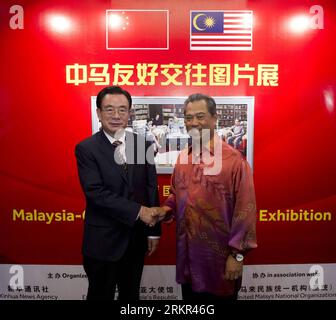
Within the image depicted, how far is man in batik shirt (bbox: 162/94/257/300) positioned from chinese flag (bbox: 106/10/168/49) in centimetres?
87

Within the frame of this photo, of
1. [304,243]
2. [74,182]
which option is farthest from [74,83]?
[304,243]

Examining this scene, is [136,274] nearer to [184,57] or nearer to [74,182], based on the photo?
[74,182]

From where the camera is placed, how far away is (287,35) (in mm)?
2838

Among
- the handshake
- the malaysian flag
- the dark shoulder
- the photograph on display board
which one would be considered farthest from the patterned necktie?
the malaysian flag

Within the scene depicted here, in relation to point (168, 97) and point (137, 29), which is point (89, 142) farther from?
point (137, 29)

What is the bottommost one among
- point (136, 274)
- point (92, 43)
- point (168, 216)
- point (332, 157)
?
point (136, 274)

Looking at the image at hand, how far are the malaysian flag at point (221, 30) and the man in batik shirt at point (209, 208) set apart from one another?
2.74ft

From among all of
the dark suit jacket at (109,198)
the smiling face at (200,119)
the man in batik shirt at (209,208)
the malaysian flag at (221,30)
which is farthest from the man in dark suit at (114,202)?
A: the malaysian flag at (221,30)

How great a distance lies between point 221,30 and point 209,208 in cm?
151

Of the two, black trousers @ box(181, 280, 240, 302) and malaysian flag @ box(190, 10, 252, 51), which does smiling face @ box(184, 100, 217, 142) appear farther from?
black trousers @ box(181, 280, 240, 302)

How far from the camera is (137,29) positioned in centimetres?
283

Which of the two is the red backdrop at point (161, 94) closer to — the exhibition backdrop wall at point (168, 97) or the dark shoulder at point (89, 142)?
the exhibition backdrop wall at point (168, 97)

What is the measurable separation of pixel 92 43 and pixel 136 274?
1837 millimetres

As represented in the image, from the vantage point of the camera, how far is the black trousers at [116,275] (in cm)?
238
